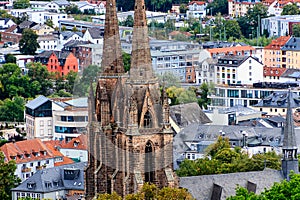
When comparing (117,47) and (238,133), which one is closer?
(117,47)

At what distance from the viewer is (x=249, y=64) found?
570 ft

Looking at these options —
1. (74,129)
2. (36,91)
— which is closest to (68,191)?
(74,129)

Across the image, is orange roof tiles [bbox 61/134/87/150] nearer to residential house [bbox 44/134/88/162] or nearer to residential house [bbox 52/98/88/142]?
residential house [bbox 44/134/88/162]

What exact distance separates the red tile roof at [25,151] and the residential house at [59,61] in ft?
175

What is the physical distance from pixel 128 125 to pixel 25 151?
47132 millimetres

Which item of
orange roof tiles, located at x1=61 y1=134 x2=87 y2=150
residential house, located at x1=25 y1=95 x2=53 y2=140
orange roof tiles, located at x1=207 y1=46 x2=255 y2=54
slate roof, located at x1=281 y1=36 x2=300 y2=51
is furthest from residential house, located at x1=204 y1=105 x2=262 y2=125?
slate roof, located at x1=281 y1=36 x2=300 y2=51

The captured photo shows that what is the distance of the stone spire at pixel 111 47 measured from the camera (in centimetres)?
8538

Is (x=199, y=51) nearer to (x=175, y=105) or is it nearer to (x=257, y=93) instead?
(x=257, y=93)

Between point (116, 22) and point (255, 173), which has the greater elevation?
point (116, 22)

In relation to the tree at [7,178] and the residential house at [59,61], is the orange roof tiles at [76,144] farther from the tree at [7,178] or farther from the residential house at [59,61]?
the residential house at [59,61]

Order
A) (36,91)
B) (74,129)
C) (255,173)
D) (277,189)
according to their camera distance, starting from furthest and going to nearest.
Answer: (36,91)
(74,129)
(255,173)
(277,189)

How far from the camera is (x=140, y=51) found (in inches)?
3268

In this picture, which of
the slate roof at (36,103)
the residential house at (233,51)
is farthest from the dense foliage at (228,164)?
the residential house at (233,51)

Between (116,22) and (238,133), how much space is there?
39178 mm
